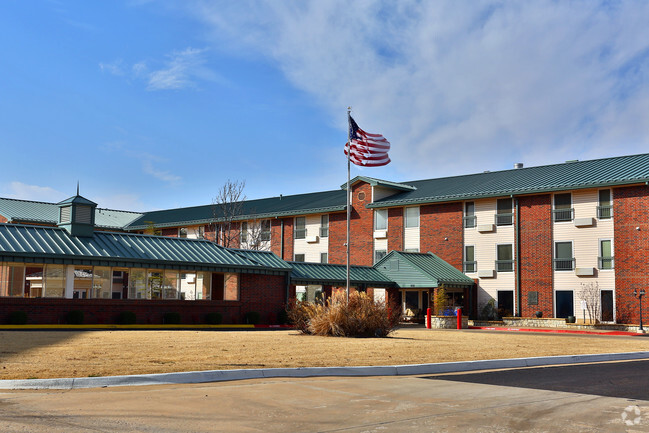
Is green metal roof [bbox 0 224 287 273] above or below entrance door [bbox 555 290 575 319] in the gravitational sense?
above

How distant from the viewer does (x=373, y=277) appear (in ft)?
142

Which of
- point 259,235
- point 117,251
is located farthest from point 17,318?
point 259,235

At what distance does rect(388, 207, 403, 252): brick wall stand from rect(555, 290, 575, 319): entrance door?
12227mm

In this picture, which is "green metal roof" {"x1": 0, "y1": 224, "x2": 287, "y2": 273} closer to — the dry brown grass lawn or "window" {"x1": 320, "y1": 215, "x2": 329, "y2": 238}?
the dry brown grass lawn

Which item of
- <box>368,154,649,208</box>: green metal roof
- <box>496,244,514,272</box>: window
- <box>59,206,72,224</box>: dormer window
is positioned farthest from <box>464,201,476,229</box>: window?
<box>59,206,72,224</box>: dormer window

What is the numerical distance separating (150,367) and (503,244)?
35.1 meters

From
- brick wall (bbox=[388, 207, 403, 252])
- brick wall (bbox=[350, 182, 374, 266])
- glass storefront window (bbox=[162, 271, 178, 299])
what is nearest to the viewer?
glass storefront window (bbox=[162, 271, 178, 299])

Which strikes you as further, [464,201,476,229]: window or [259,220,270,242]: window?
[259,220,270,242]: window

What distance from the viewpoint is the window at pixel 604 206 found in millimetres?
39250

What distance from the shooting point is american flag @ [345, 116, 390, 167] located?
2905cm

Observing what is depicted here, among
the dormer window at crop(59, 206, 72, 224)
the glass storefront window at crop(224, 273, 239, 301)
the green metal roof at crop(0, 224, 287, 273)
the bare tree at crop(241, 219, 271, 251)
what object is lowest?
the glass storefront window at crop(224, 273, 239, 301)

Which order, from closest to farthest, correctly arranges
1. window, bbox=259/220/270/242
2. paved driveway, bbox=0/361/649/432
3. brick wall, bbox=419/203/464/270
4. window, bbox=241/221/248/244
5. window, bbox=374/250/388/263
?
paved driveway, bbox=0/361/649/432, brick wall, bbox=419/203/464/270, window, bbox=374/250/388/263, window, bbox=259/220/270/242, window, bbox=241/221/248/244

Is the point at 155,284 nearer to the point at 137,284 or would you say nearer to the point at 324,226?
the point at 137,284

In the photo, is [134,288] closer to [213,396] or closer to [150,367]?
[150,367]
